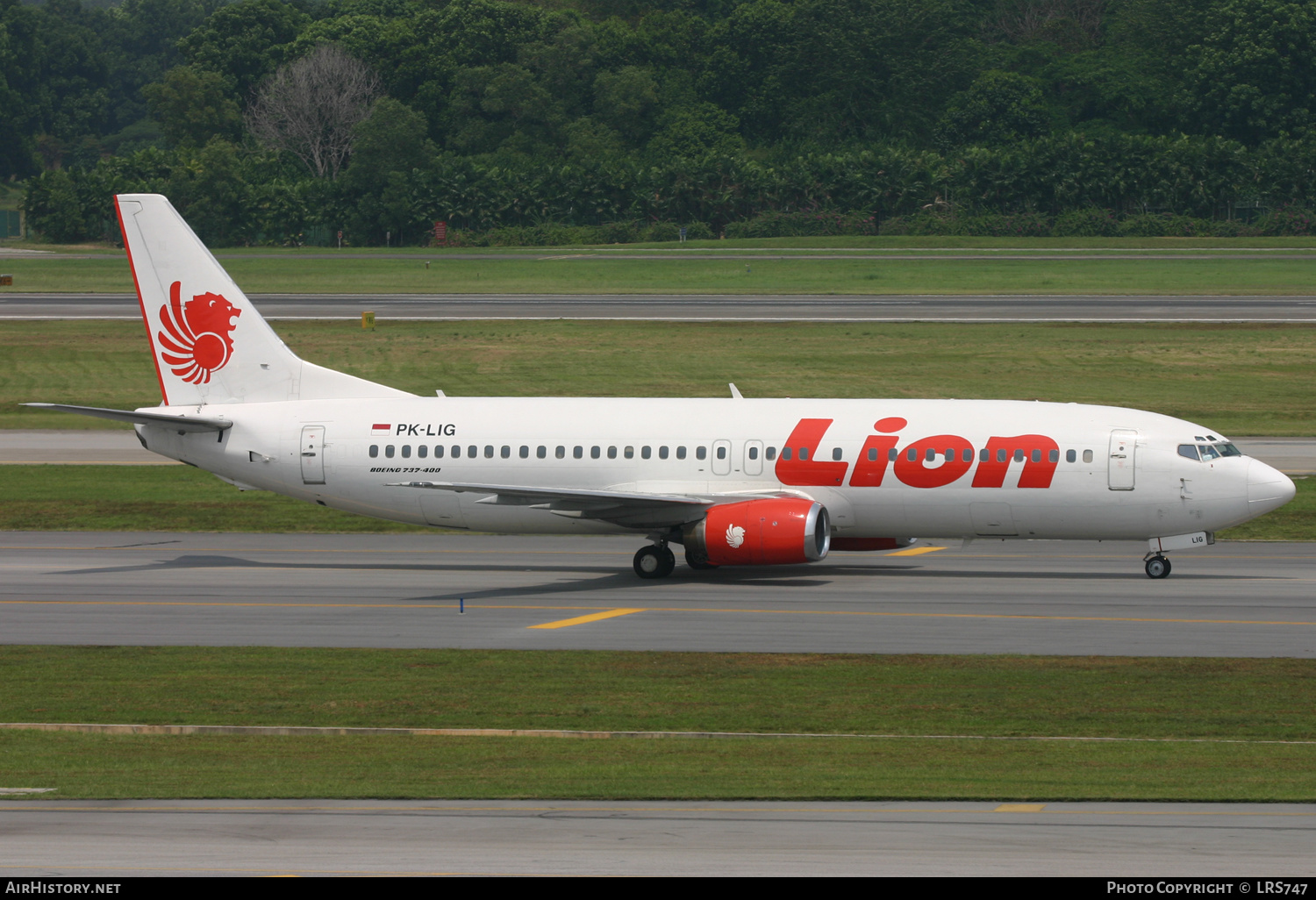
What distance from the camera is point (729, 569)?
3912 centimetres

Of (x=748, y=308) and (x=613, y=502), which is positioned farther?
(x=748, y=308)

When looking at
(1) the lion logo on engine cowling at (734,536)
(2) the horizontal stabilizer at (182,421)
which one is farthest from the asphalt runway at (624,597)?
(2) the horizontal stabilizer at (182,421)

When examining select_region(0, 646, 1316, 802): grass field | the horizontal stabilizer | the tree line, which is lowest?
select_region(0, 646, 1316, 802): grass field

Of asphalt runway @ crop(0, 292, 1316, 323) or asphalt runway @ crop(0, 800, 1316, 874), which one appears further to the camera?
asphalt runway @ crop(0, 292, 1316, 323)

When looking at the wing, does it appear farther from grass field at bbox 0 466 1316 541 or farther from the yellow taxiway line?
grass field at bbox 0 466 1316 541

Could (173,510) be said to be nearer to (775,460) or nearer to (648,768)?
(775,460)

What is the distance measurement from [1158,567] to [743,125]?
13110 cm

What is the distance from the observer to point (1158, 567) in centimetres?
3684

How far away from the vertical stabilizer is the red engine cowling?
33.5 feet

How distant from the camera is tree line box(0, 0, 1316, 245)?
466 ft

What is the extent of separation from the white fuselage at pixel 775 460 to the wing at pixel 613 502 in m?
0.41

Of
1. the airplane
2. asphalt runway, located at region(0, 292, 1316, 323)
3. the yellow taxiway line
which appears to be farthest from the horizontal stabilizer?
asphalt runway, located at region(0, 292, 1316, 323)

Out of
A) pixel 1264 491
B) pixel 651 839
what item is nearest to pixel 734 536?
pixel 1264 491

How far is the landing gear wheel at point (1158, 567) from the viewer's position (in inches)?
1446
